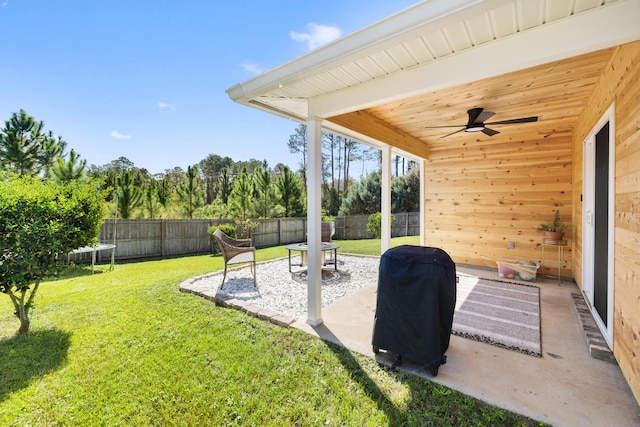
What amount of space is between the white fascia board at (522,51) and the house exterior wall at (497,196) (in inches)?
156

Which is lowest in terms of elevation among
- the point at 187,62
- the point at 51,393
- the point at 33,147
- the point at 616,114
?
the point at 51,393

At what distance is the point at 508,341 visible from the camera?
8.73 feet

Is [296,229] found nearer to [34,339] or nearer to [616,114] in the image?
[34,339]

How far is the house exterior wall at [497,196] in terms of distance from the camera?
499 cm

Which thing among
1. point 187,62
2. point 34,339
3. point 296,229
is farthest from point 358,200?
point 34,339

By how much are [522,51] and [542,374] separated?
2377mm

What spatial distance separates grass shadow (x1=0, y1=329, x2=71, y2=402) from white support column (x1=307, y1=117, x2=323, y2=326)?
2.27 metres

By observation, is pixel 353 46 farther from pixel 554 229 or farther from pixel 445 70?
pixel 554 229

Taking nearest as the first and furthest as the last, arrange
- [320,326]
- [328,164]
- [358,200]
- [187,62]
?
[320,326]
[187,62]
[358,200]
[328,164]

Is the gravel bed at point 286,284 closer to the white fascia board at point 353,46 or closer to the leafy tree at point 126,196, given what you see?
the white fascia board at point 353,46

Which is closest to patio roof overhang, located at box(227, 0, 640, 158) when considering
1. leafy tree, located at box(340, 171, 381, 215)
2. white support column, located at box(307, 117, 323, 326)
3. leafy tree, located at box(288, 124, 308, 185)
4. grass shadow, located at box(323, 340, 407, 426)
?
white support column, located at box(307, 117, 323, 326)

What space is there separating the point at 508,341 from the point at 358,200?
13.7 meters

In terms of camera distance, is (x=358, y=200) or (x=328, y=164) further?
(x=328, y=164)

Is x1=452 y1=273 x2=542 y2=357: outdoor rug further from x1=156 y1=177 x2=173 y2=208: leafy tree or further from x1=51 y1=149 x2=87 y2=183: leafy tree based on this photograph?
x1=156 y1=177 x2=173 y2=208: leafy tree
